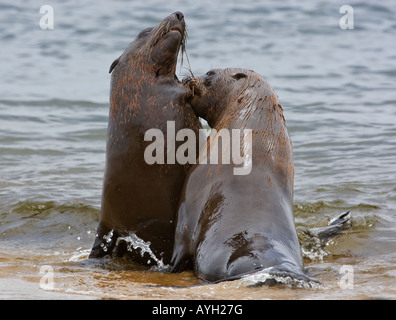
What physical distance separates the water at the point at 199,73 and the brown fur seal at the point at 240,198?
0.80ft

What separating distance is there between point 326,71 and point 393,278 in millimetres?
11916

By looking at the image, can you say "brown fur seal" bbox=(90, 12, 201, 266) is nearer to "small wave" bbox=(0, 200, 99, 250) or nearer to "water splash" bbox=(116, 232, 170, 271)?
"water splash" bbox=(116, 232, 170, 271)

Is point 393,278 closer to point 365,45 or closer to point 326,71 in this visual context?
point 326,71

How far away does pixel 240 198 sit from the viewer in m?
5.62

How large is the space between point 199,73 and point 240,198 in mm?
10458

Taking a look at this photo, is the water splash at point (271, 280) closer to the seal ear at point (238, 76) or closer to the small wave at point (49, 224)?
the seal ear at point (238, 76)

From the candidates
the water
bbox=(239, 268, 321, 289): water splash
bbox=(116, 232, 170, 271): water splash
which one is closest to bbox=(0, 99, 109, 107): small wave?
the water

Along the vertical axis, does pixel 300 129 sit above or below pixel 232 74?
below

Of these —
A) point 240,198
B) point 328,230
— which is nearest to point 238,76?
point 240,198

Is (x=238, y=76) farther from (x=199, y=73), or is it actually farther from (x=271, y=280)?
(x=199, y=73)

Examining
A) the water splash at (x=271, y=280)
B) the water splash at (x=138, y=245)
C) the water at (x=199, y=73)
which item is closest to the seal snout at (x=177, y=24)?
the water splash at (x=138, y=245)
